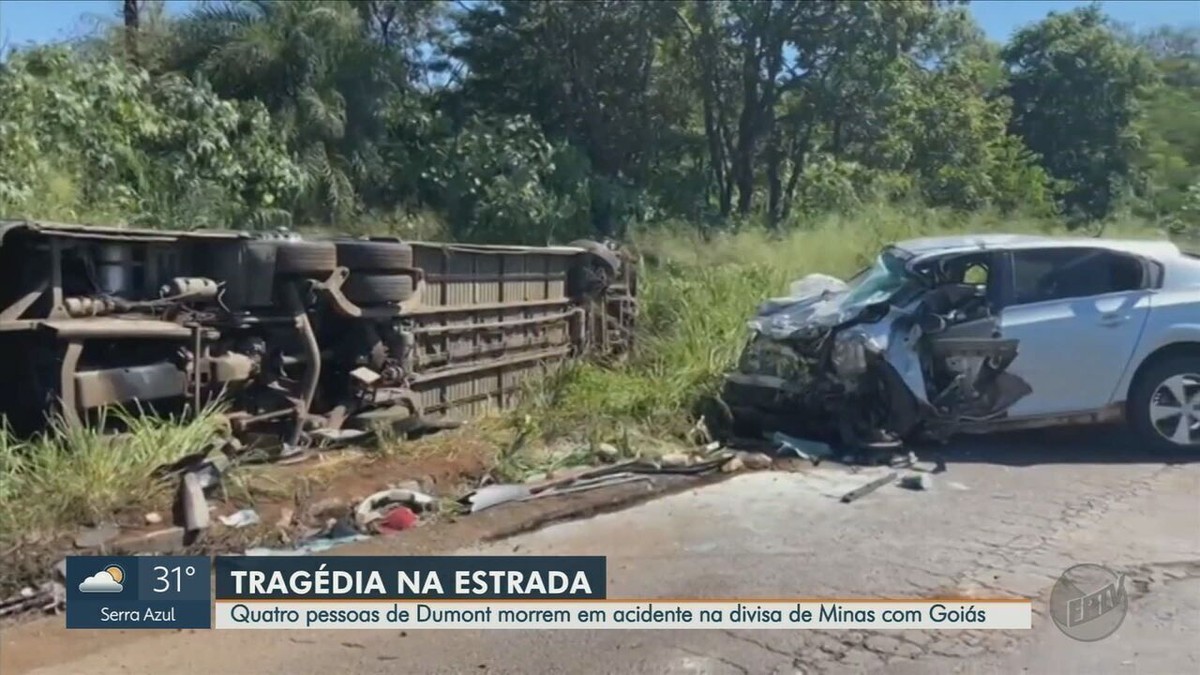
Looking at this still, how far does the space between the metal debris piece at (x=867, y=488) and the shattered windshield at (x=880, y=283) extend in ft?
5.03

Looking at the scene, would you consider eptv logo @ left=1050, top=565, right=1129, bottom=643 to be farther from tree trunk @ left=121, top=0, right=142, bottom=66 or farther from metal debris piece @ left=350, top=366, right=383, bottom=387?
tree trunk @ left=121, top=0, right=142, bottom=66

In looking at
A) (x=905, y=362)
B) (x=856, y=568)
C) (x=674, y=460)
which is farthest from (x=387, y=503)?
(x=905, y=362)

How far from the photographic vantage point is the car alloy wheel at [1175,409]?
923 centimetres

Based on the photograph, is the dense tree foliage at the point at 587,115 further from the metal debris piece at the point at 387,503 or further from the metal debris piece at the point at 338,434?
the metal debris piece at the point at 387,503

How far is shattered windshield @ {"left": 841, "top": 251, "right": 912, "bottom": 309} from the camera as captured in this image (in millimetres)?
9656

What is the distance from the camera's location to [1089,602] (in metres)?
5.76

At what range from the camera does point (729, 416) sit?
1026cm

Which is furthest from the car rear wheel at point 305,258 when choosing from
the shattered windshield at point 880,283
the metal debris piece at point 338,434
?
the shattered windshield at point 880,283

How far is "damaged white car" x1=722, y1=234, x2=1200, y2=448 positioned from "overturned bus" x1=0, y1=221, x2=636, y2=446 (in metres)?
2.90

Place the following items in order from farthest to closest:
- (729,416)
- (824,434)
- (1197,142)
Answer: (1197,142)
(729,416)
(824,434)

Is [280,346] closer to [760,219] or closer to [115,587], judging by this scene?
[115,587]

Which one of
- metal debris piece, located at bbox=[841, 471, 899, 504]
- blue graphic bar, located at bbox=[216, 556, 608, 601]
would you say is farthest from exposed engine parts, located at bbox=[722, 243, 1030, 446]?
blue graphic bar, located at bbox=[216, 556, 608, 601]

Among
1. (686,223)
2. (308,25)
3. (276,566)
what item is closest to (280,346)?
(276,566)

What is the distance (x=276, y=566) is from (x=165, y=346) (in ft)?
7.92
